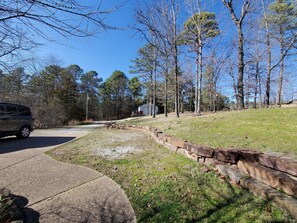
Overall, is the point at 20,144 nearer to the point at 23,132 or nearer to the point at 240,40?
the point at 23,132

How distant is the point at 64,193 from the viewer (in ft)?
8.54

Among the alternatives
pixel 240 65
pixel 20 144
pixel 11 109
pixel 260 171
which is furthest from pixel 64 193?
pixel 240 65

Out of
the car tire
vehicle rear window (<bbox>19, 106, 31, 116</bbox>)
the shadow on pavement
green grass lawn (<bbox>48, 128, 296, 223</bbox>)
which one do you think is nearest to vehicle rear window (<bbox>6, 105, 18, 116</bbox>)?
vehicle rear window (<bbox>19, 106, 31, 116</bbox>)

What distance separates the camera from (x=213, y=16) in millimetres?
14586

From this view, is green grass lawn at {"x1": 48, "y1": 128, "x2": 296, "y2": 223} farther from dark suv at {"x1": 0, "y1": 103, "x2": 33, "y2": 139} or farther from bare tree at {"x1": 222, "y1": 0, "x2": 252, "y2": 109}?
bare tree at {"x1": 222, "y1": 0, "x2": 252, "y2": 109}

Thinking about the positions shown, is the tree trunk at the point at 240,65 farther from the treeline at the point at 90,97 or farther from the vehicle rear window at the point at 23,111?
the treeline at the point at 90,97

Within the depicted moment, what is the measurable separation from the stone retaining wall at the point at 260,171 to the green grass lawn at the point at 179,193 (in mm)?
111

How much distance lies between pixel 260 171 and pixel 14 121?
28.8 ft

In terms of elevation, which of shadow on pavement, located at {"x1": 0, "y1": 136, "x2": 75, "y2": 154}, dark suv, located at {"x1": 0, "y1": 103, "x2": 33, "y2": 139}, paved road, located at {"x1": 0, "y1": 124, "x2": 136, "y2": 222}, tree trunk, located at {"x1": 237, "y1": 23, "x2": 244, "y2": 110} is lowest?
paved road, located at {"x1": 0, "y1": 124, "x2": 136, "y2": 222}

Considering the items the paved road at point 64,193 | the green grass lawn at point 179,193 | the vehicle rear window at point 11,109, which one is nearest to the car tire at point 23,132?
the vehicle rear window at point 11,109

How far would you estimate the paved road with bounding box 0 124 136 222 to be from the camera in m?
2.09

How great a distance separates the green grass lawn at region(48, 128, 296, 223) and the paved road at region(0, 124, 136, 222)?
236mm

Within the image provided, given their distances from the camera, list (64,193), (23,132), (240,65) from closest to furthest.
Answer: (64,193) → (23,132) → (240,65)

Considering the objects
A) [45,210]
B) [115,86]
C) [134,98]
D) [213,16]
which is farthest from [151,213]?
[134,98]
